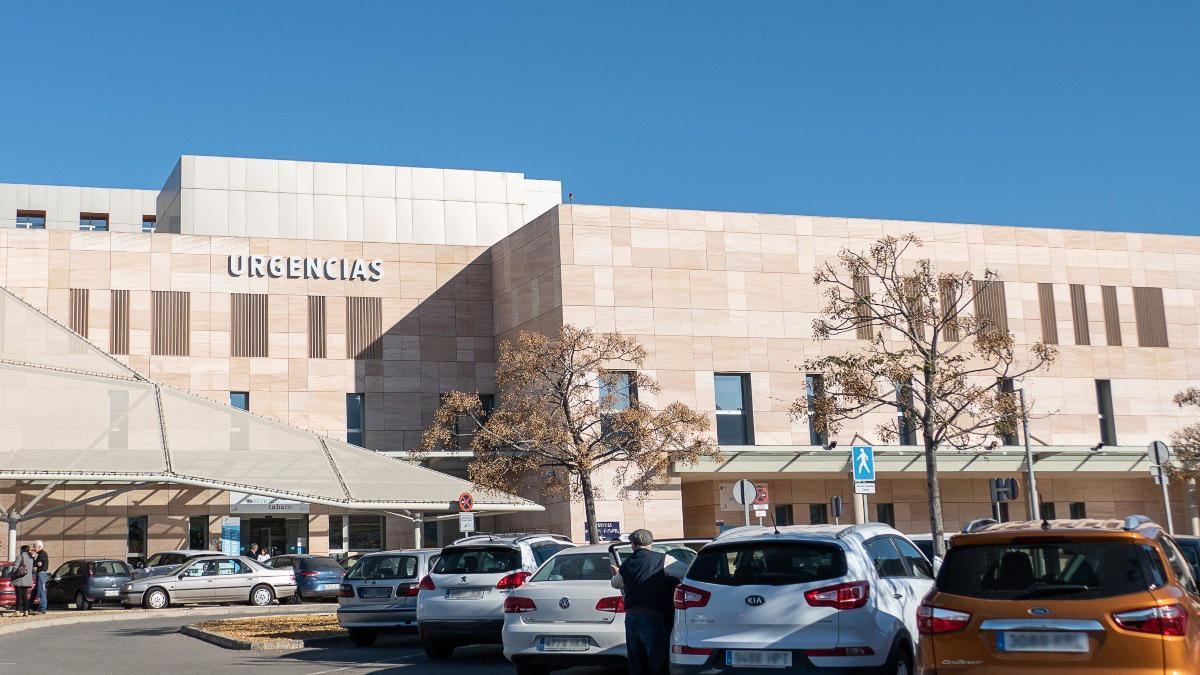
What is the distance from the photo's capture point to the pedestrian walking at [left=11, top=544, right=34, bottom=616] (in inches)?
1158

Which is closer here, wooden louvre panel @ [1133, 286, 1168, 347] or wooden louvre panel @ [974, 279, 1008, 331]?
wooden louvre panel @ [974, 279, 1008, 331]

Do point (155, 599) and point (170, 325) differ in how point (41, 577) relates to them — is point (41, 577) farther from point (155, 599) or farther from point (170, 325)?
point (170, 325)

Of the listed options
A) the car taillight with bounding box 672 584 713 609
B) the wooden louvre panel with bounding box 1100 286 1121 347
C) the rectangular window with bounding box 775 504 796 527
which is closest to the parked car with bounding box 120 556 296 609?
the rectangular window with bounding box 775 504 796 527

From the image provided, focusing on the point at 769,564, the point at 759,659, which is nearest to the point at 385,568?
the point at 769,564

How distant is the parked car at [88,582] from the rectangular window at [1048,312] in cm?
3209

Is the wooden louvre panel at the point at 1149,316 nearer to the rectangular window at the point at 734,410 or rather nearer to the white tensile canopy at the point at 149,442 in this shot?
the rectangular window at the point at 734,410

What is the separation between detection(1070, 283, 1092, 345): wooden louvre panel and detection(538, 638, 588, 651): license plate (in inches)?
1511

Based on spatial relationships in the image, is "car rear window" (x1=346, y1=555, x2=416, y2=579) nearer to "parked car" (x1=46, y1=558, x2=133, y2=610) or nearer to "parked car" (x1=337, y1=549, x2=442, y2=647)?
"parked car" (x1=337, y1=549, x2=442, y2=647)

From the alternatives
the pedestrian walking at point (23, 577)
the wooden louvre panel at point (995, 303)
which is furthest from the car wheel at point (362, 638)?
the wooden louvre panel at point (995, 303)

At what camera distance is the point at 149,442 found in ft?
125

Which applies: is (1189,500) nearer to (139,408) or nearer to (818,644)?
(139,408)

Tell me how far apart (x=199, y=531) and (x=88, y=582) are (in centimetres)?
1235

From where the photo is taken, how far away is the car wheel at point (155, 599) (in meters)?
33.1

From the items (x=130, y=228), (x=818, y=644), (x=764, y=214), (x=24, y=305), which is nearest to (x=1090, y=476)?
(x=764, y=214)
